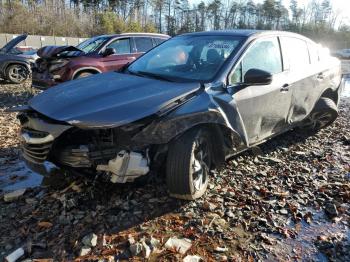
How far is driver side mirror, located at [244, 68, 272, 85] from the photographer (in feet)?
13.2

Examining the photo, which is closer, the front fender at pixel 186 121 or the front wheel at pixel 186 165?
the front fender at pixel 186 121

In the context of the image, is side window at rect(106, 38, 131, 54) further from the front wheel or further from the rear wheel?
the front wheel

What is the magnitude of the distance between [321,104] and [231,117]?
272 cm

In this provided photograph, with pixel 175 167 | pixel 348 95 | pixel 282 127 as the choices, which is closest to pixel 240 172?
pixel 282 127

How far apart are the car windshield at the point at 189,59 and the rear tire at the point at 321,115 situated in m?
2.21

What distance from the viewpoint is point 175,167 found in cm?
352

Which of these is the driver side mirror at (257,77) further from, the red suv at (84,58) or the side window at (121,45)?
the side window at (121,45)

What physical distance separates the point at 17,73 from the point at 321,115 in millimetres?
10027

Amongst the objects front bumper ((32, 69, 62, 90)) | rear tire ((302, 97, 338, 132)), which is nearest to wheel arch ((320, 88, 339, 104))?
rear tire ((302, 97, 338, 132))

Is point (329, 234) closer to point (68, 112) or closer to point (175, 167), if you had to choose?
point (175, 167)

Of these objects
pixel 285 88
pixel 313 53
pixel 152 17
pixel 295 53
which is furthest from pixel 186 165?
pixel 152 17

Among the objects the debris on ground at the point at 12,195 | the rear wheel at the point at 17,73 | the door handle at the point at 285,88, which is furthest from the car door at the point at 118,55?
the debris on ground at the point at 12,195

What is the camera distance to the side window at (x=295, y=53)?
5161mm

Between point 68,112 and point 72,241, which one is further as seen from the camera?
point 68,112
